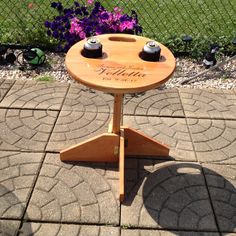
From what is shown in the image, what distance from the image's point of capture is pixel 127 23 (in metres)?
4.89

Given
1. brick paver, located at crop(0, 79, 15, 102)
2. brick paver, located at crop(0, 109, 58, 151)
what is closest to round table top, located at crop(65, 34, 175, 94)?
brick paver, located at crop(0, 109, 58, 151)

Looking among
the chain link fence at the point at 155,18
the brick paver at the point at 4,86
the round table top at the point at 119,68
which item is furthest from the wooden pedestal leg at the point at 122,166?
the chain link fence at the point at 155,18

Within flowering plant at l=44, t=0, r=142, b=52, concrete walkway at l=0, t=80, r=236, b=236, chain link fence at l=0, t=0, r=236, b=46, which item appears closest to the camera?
concrete walkway at l=0, t=80, r=236, b=236

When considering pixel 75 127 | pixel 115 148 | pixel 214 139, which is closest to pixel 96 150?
pixel 115 148

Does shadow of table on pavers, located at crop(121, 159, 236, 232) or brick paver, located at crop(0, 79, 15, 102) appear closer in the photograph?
shadow of table on pavers, located at crop(121, 159, 236, 232)

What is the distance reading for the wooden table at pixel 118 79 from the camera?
9.16 feet

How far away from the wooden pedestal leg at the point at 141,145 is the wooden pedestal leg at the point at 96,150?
17 cm

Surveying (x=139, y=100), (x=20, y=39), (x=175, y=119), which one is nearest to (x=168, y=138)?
(x=175, y=119)

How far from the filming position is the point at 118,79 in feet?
9.23

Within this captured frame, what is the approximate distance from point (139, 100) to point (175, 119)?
568mm

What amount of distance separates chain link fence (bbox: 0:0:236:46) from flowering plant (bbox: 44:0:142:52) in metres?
0.51

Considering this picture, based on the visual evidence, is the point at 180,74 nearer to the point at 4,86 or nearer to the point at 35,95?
the point at 35,95

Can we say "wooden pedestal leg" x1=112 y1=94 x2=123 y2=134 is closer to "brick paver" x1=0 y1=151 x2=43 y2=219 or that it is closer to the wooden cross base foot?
the wooden cross base foot

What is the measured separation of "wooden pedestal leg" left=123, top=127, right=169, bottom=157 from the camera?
3.57 m
